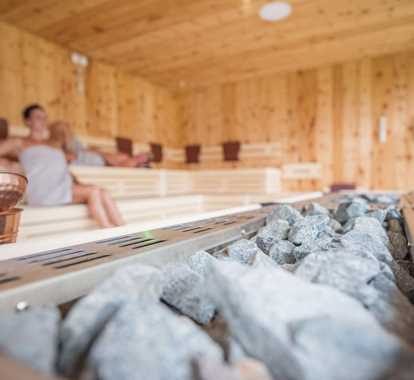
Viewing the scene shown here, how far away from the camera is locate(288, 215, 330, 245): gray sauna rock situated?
76 cm

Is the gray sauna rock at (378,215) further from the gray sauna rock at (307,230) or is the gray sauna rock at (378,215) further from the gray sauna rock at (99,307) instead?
the gray sauna rock at (99,307)

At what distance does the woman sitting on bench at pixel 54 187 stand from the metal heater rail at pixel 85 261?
4.95 feet

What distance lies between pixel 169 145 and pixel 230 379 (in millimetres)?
5208

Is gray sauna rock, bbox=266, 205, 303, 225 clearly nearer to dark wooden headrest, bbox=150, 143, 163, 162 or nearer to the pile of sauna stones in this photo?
the pile of sauna stones

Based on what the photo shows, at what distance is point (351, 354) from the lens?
32cm

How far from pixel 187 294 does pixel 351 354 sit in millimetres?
274

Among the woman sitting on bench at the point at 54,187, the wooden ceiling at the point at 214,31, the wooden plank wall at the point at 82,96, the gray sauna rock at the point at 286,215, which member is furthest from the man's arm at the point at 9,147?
the gray sauna rock at the point at 286,215

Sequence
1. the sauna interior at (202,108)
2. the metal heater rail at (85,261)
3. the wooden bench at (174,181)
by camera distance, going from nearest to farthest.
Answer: the metal heater rail at (85,261)
the sauna interior at (202,108)
the wooden bench at (174,181)

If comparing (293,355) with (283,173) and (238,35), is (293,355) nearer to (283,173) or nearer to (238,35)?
(238,35)

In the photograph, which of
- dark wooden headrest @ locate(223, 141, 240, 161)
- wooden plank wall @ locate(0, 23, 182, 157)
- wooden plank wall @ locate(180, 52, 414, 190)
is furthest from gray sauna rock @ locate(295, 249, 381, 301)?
dark wooden headrest @ locate(223, 141, 240, 161)

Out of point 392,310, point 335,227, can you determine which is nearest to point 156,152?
point 335,227

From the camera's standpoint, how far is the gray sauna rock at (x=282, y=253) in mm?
713

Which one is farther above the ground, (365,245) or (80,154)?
(80,154)

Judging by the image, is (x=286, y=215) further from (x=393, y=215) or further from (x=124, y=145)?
(x=124, y=145)
